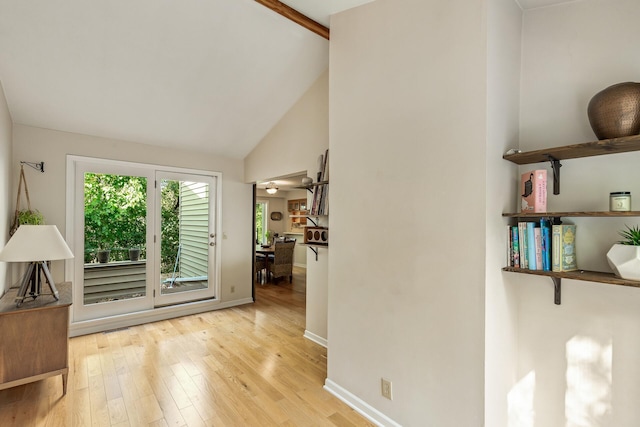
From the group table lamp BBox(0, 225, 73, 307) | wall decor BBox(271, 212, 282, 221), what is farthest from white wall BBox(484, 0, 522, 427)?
wall decor BBox(271, 212, 282, 221)

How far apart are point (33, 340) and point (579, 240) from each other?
3.79 meters

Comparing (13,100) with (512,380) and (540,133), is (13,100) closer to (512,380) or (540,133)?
(540,133)

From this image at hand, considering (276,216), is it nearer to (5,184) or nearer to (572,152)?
(5,184)

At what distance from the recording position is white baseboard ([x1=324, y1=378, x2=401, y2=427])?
2006 millimetres

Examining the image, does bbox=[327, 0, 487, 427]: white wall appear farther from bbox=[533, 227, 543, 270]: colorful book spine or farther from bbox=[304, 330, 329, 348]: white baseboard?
bbox=[304, 330, 329, 348]: white baseboard

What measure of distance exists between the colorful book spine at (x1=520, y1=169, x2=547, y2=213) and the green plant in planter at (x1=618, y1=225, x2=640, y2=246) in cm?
35

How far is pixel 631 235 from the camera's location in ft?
4.69

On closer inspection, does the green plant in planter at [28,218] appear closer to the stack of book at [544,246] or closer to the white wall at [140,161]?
the white wall at [140,161]

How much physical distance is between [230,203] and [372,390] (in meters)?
3.49

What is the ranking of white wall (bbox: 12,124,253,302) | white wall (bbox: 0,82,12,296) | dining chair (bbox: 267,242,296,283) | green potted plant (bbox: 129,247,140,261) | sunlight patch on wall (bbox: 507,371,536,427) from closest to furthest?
sunlight patch on wall (bbox: 507,371,536,427), white wall (bbox: 0,82,12,296), white wall (bbox: 12,124,253,302), green potted plant (bbox: 129,247,140,261), dining chair (bbox: 267,242,296,283)

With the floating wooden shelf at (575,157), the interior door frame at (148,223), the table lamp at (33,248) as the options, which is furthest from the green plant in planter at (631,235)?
the interior door frame at (148,223)

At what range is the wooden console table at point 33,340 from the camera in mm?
2201

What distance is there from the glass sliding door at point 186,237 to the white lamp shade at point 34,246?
1705 mm

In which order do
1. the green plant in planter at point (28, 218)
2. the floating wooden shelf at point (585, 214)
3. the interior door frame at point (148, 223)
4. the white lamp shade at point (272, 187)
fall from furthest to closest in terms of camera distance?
the white lamp shade at point (272, 187)
the interior door frame at point (148, 223)
the green plant in planter at point (28, 218)
the floating wooden shelf at point (585, 214)
